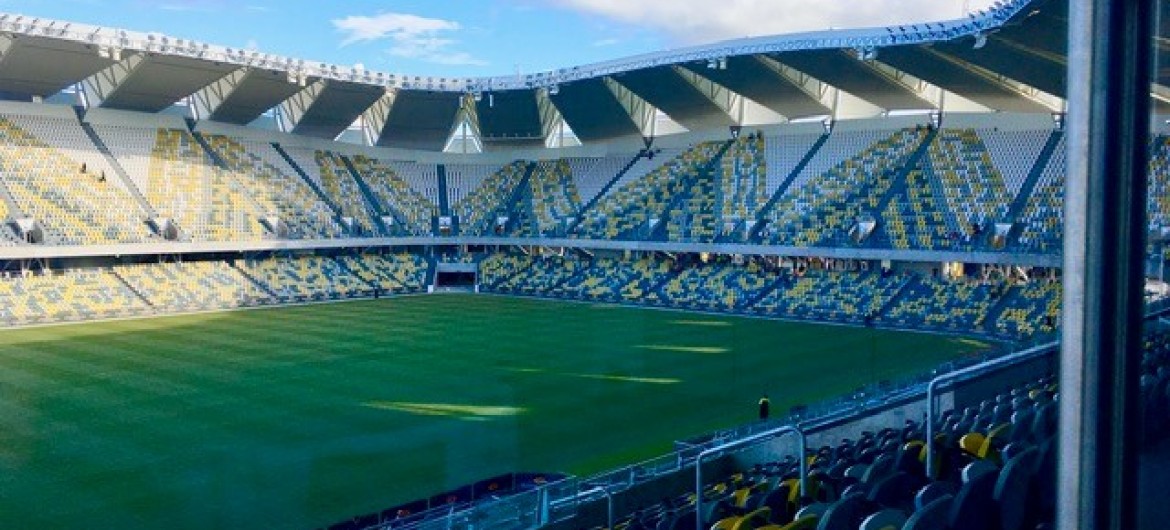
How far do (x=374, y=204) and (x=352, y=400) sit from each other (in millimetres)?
39329

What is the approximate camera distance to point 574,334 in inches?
1515

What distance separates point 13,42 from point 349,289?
20.6 meters

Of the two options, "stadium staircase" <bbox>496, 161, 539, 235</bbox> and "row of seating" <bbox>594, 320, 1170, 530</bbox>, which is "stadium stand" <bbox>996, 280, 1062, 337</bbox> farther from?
"stadium staircase" <bbox>496, 161, 539, 235</bbox>

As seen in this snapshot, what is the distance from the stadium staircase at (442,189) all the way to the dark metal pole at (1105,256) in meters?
63.9

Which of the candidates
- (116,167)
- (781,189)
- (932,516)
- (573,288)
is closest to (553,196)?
(573,288)

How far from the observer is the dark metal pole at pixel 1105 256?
2.04 meters

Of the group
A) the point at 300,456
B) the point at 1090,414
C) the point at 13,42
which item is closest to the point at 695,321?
the point at 300,456

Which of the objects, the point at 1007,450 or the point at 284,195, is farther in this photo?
the point at 284,195

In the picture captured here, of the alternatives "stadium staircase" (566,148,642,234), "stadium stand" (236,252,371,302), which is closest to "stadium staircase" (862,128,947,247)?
"stadium staircase" (566,148,642,234)

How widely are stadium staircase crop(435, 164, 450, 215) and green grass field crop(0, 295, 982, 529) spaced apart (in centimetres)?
2278

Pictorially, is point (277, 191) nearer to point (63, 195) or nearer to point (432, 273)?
point (432, 273)

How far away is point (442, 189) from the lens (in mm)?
66938

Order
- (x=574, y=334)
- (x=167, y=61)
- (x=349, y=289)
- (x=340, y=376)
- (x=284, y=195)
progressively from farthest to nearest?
(x=284, y=195) < (x=349, y=289) < (x=167, y=61) < (x=574, y=334) < (x=340, y=376)

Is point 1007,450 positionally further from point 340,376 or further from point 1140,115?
point 340,376
